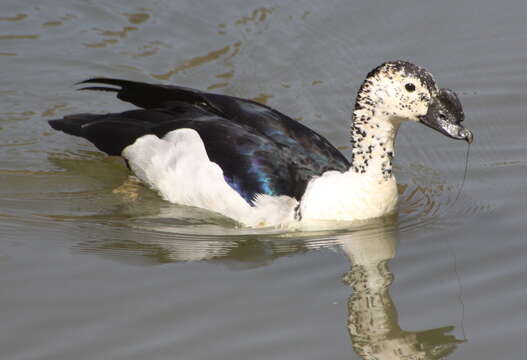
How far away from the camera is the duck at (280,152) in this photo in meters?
7.30

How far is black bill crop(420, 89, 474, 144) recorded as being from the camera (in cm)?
725

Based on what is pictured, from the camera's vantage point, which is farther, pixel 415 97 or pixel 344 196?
pixel 344 196

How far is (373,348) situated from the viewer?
19.9ft

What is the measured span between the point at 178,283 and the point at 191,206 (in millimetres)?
1552

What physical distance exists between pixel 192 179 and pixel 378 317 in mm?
2195

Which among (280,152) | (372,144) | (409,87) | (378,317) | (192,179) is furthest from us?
(192,179)

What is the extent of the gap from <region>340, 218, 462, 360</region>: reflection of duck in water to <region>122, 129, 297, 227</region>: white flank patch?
64 cm

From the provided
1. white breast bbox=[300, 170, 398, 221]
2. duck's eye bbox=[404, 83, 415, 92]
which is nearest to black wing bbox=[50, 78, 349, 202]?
white breast bbox=[300, 170, 398, 221]

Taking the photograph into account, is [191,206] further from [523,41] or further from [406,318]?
[523,41]

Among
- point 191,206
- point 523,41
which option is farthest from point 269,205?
point 523,41

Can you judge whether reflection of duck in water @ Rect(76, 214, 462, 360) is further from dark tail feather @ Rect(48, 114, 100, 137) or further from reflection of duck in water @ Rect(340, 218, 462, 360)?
dark tail feather @ Rect(48, 114, 100, 137)

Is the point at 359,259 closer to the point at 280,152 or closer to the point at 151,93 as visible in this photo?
the point at 280,152

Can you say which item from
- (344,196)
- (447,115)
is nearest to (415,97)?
(447,115)

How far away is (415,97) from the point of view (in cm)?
725
